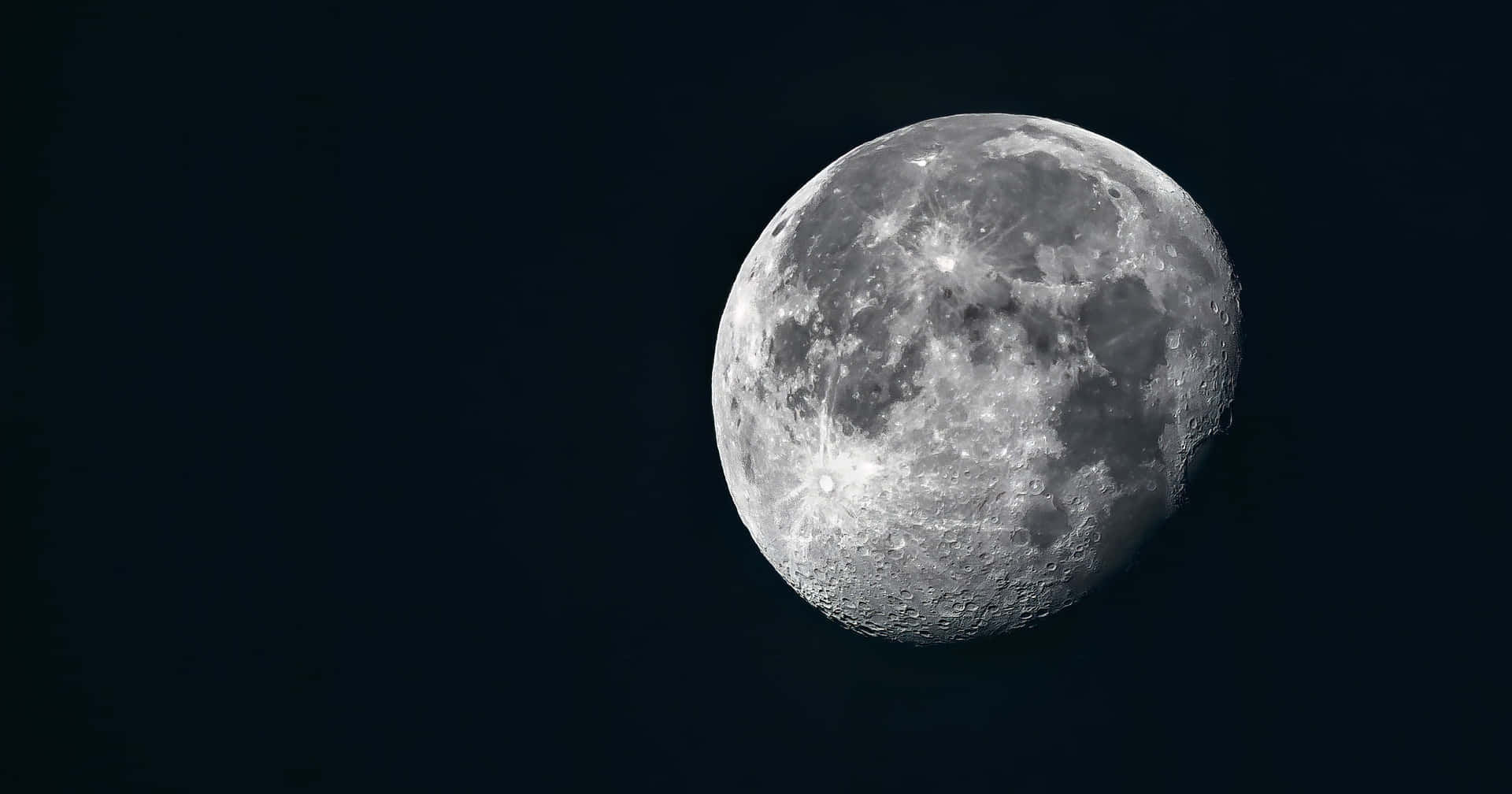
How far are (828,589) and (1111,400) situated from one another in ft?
12.6

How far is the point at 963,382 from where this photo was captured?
454 inches

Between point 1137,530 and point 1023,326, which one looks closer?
point 1023,326

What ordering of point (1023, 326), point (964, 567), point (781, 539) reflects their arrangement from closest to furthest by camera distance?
1. point (1023, 326)
2. point (964, 567)
3. point (781, 539)

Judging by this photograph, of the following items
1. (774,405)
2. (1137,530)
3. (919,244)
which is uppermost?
(919,244)

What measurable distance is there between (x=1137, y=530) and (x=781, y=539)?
3865 mm

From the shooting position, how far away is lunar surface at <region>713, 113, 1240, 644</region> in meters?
11.5

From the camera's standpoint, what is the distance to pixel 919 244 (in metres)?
11.9

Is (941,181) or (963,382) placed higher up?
(941,181)

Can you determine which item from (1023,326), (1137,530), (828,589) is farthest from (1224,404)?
(828,589)

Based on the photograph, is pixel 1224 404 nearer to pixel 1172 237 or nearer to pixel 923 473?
pixel 1172 237

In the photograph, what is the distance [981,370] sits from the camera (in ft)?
37.7

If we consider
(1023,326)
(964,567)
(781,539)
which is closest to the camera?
(1023,326)

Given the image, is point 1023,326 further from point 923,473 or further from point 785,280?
point 785,280

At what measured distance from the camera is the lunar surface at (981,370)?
1152 centimetres
